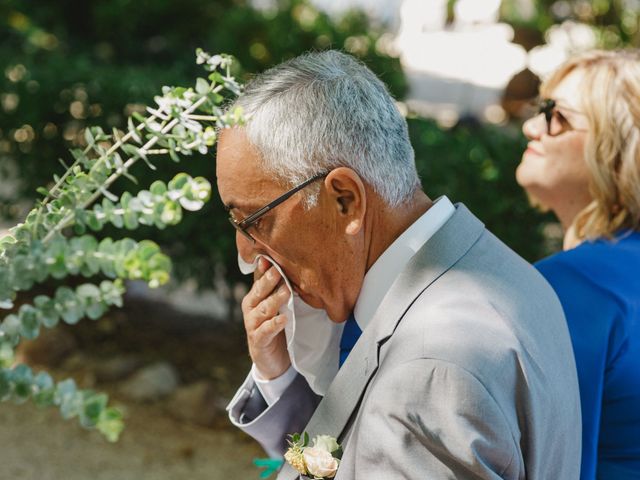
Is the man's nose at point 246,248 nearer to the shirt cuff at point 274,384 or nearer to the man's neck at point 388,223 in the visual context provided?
the man's neck at point 388,223

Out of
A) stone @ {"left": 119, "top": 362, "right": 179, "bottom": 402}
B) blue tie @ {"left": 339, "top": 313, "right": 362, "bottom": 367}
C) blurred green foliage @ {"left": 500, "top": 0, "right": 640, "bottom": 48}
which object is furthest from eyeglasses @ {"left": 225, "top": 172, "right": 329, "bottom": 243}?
blurred green foliage @ {"left": 500, "top": 0, "right": 640, "bottom": 48}

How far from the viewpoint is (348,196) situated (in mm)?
1951

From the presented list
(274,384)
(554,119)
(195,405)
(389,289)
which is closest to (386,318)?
(389,289)

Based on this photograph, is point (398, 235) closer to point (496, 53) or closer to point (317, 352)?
point (317, 352)

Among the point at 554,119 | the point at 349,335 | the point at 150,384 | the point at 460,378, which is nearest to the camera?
the point at 460,378

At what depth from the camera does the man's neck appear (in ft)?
6.62

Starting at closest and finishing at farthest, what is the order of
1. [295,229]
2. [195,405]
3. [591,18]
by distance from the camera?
[295,229], [195,405], [591,18]

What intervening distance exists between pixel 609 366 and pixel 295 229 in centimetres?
113

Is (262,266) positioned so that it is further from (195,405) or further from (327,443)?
(195,405)

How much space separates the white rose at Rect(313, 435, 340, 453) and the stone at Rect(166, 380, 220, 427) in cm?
346

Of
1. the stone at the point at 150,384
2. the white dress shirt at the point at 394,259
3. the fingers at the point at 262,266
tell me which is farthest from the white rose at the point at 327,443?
the stone at the point at 150,384

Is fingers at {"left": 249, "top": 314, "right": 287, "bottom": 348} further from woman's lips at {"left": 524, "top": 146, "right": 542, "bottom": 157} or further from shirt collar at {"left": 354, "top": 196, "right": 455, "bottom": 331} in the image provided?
woman's lips at {"left": 524, "top": 146, "right": 542, "bottom": 157}

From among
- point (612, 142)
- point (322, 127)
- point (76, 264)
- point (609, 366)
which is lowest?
point (609, 366)

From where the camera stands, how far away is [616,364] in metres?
2.58
